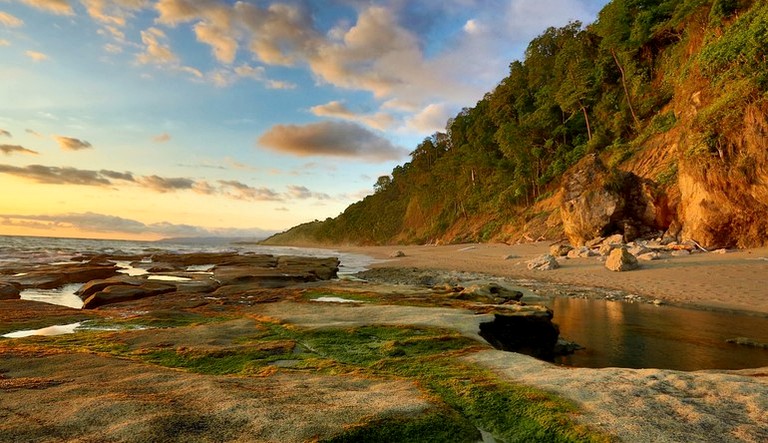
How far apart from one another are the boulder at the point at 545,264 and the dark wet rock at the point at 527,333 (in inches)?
537

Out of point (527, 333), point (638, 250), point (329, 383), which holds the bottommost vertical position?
point (527, 333)

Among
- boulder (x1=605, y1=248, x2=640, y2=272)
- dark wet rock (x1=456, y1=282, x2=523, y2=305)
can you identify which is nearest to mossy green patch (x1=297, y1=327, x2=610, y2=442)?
dark wet rock (x1=456, y1=282, x2=523, y2=305)

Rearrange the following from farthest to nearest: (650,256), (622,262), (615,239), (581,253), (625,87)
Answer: (625,87), (615,239), (581,253), (650,256), (622,262)

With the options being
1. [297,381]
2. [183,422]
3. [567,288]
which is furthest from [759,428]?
[567,288]

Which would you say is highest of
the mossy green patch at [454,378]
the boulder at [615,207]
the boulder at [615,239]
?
the boulder at [615,207]

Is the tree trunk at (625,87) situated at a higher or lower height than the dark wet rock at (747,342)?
higher

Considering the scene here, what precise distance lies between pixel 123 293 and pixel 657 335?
17.5 m

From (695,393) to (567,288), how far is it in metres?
14.8

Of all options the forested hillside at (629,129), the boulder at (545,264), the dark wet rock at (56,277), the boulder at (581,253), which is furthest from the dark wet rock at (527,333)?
the dark wet rock at (56,277)

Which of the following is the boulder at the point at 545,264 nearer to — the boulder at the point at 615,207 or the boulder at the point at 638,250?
the boulder at the point at 638,250

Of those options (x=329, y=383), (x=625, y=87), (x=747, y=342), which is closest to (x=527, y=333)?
(x=747, y=342)

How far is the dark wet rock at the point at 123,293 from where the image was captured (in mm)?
13852

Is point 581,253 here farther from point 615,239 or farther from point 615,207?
point 615,207

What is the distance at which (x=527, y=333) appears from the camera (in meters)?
10.3
